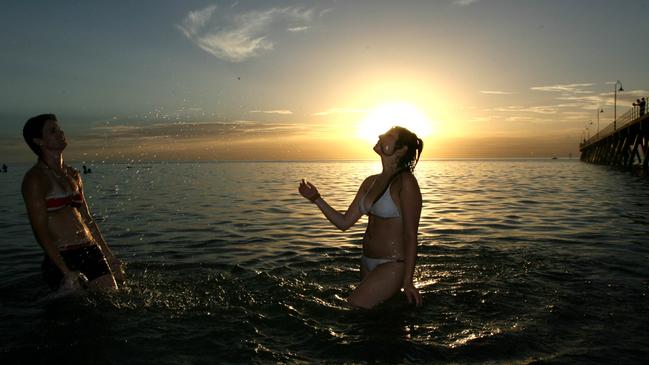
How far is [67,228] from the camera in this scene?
5.07m

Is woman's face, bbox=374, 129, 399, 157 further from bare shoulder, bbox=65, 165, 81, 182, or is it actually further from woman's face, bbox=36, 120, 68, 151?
bare shoulder, bbox=65, 165, 81, 182

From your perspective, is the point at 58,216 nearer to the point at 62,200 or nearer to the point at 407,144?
the point at 62,200

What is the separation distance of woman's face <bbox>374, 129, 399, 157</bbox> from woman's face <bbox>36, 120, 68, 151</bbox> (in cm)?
366

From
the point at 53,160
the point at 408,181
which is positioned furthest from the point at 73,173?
the point at 408,181

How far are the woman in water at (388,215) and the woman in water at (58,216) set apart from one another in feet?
8.91

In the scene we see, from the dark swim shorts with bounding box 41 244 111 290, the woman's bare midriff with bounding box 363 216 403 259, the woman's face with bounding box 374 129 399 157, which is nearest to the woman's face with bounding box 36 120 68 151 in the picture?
the dark swim shorts with bounding box 41 244 111 290

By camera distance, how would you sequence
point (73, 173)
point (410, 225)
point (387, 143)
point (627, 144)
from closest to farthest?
1. point (410, 225)
2. point (387, 143)
3. point (73, 173)
4. point (627, 144)

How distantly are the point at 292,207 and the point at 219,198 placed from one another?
17.6 ft

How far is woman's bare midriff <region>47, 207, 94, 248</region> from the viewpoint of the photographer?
16.3 feet

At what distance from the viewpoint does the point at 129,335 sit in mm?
4598

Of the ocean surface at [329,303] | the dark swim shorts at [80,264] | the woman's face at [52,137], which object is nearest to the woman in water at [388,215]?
the ocean surface at [329,303]

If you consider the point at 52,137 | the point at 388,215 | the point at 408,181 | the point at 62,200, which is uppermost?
the point at 52,137

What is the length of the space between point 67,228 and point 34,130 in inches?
46.4

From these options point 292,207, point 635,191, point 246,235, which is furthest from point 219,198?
point 635,191
